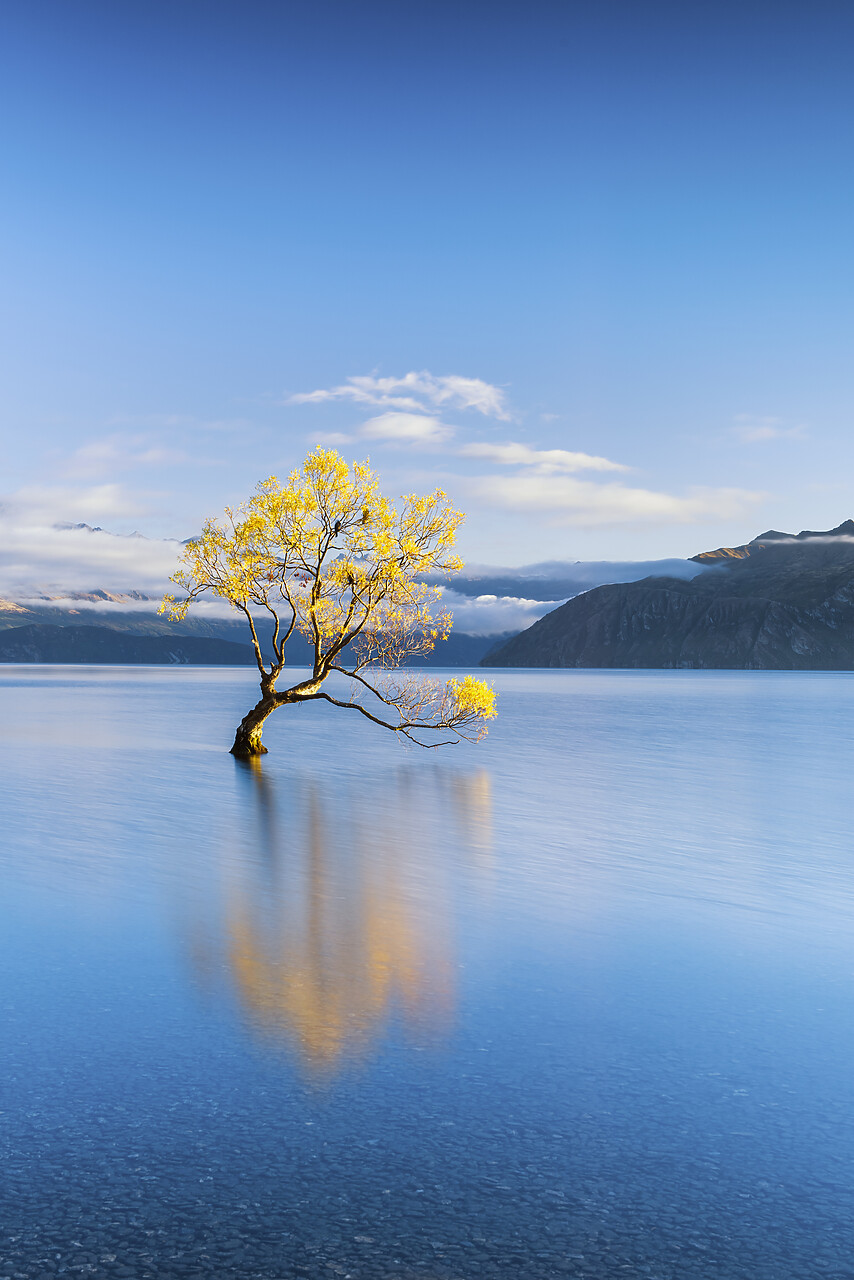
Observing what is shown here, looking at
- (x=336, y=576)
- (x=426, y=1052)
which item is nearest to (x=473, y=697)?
(x=336, y=576)

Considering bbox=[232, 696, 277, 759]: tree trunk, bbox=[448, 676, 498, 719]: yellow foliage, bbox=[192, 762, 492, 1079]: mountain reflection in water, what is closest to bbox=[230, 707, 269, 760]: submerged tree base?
bbox=[232, 696, 277, 759]: tree trunk

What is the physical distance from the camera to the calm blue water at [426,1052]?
7.05 metres

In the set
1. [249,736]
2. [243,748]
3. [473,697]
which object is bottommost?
[243,748]

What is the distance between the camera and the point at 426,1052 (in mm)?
10516

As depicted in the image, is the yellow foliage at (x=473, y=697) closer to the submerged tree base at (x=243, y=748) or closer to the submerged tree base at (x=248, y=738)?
the submerged tree base at (x=248, y=738)

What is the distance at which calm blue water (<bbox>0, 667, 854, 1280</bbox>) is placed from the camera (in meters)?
7.05

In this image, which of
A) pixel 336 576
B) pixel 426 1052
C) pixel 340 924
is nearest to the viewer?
pixel 426 1052

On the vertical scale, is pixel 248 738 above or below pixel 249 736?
below

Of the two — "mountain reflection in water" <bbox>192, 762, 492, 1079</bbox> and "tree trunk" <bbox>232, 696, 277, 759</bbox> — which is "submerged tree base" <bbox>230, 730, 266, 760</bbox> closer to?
"tree trunk" <bbox>232, 696, 277, 759</bbox>

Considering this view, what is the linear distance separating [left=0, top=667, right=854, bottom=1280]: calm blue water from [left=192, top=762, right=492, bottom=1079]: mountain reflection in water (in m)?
0.07

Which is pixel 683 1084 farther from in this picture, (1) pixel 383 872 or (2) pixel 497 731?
(2) pixel 497 731

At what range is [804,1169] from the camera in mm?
8188

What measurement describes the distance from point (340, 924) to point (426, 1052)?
6.23 metres

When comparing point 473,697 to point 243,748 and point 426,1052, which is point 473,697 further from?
point 426,1052
